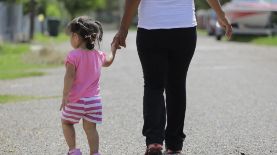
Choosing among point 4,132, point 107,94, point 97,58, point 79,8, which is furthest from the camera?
point 79,8

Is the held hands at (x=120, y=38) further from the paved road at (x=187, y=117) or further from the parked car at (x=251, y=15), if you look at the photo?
the parked car at (x=251, y=15)

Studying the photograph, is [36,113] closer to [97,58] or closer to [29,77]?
[97,58]

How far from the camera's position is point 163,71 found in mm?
5441

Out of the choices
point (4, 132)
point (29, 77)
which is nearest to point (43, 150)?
point (4, 132)

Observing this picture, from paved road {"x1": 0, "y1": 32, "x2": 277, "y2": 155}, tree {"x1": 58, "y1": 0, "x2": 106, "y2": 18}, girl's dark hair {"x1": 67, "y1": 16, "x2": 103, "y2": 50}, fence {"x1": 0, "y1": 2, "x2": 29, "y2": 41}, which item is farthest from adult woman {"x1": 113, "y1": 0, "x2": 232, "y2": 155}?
tree {"x1": 58, "y1": 0, "x2": 106, "y2": 18}

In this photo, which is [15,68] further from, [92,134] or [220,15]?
[92,134]

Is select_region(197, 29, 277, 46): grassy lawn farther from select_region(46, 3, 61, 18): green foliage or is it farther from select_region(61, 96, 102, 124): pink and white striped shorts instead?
select_region(46, 3, 61, 18): green foliage

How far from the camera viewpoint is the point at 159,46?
539 cm

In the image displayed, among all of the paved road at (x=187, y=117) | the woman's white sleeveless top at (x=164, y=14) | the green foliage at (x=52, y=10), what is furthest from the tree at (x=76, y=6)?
the woman's white sleeveless top at (x=164, y=14)

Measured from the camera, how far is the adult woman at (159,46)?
5363 mm

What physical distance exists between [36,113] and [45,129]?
61.7 inches

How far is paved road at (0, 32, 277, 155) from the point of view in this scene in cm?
630

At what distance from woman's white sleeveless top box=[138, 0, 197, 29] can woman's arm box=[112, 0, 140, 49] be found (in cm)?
7

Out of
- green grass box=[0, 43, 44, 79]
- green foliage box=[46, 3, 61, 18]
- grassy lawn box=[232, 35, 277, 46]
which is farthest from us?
green foliage box=[46, 3, 61, 18]
